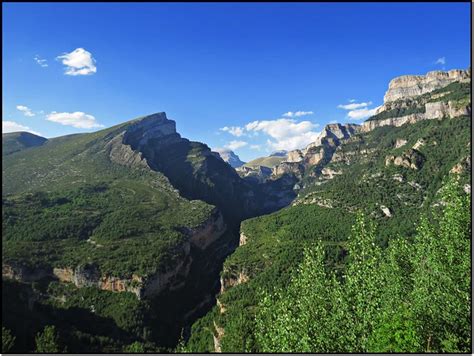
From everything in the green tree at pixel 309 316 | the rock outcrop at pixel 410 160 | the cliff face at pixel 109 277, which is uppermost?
A: the rock outcrop at pixel 410 160

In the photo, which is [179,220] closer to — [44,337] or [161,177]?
[161,177]

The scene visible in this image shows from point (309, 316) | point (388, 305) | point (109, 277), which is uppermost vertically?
point (388, 305)

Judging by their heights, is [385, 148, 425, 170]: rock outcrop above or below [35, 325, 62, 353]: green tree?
above

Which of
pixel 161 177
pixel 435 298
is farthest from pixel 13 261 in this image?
pixel 161 177

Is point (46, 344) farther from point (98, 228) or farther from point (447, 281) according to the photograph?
point (98, 228)

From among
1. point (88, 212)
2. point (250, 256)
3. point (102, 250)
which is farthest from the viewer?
point (88, 212)

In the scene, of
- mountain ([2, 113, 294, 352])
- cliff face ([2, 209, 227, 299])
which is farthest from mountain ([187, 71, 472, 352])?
cliff face ([2, 209, 227, 299])

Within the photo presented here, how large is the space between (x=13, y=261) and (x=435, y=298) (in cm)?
7219

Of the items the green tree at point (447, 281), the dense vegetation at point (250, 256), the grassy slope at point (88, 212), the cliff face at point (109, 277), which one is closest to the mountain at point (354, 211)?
the dense vegetation at point (250, 256)

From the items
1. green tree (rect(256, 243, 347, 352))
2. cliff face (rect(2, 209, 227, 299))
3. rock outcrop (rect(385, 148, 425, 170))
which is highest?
rock outcrop (rect(385, 148, 425, 170))

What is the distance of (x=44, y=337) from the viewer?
139 ft

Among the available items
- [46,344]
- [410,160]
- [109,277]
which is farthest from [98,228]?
[410,160]

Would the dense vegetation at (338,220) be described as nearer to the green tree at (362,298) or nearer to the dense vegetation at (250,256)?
the dense vegetation at (250,256)

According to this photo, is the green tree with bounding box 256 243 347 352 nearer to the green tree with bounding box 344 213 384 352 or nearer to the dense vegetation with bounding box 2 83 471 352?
the dense vegetation with bounding box 2 83 471 352
